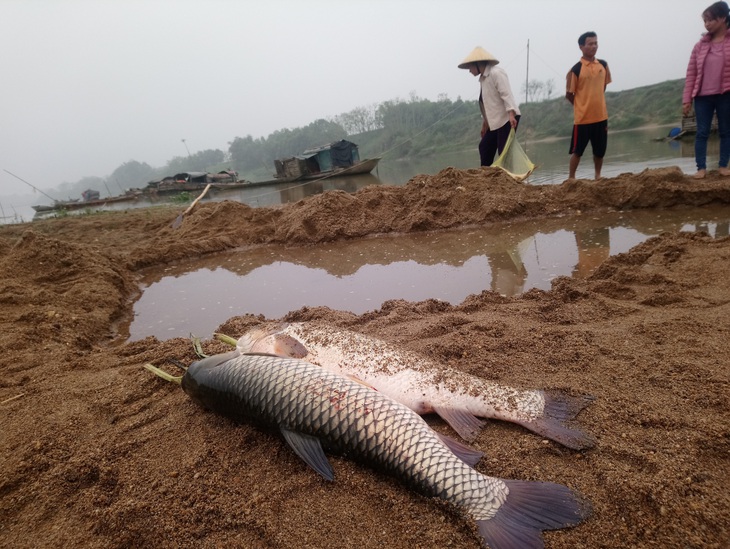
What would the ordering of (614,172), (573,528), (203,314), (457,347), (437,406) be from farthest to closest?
(614,172) < (203,314) < (457,347) < (437,406) < (573,528)

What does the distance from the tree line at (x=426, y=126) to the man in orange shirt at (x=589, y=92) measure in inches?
480

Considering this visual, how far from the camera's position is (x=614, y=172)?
8.86 metres

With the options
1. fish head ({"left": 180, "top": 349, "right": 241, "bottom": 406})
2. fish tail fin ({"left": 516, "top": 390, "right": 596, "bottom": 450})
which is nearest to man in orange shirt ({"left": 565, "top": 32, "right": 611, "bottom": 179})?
fish tail fin ({"left": 516, "top": 390, "right": 596, "bottom": 450})

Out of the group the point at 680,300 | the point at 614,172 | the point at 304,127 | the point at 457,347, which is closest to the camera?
the point at 457,347

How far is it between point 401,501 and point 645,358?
5.37 feet

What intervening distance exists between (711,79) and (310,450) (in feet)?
24.0

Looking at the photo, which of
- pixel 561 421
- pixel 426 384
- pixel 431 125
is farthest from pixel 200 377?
pixel 431 125

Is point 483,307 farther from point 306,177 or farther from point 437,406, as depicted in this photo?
point 306,177

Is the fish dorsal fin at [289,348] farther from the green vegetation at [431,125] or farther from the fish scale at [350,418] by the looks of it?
the green vegetation at [431,125]

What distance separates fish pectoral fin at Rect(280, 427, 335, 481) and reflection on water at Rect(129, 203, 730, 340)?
2120 millimetres

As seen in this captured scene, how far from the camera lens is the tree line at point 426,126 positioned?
123 feet

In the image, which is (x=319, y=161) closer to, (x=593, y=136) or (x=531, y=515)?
(x=593, y=136)

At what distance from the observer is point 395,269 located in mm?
4926

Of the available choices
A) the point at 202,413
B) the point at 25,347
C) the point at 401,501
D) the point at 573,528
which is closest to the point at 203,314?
the point at 25,347
